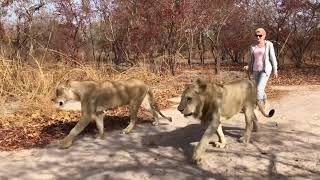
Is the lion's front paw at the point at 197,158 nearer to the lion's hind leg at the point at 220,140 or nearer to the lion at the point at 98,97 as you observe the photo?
the lion's hind leg at the point at 220,140

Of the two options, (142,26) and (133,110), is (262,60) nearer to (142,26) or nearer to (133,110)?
(133,110)

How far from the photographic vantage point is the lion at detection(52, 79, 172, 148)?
8.29m

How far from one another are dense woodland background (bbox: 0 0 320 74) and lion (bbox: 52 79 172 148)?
6.43 m

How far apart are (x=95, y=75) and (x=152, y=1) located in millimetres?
8405

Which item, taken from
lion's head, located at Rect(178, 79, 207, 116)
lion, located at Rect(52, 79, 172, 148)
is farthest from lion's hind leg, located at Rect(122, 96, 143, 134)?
lion's head, located at Rect(178, 79, 207, 116)

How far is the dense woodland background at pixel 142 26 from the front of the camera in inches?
821

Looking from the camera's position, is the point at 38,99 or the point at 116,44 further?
the point at 116,44

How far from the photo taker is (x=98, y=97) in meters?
8.54

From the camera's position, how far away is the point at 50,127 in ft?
31.7

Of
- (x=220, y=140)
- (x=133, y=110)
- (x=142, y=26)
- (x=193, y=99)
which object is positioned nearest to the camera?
(x=193, y=99)

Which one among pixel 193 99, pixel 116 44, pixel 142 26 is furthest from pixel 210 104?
pixel 116 44

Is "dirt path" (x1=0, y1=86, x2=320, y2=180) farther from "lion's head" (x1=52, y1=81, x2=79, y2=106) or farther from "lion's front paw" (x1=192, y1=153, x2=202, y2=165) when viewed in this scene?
"lion's head" (x1=52, y1=81, x2=79, y2=106)

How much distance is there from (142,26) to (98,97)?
1400 cm

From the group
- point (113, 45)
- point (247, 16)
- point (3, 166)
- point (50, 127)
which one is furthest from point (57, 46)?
point (3, 166)
